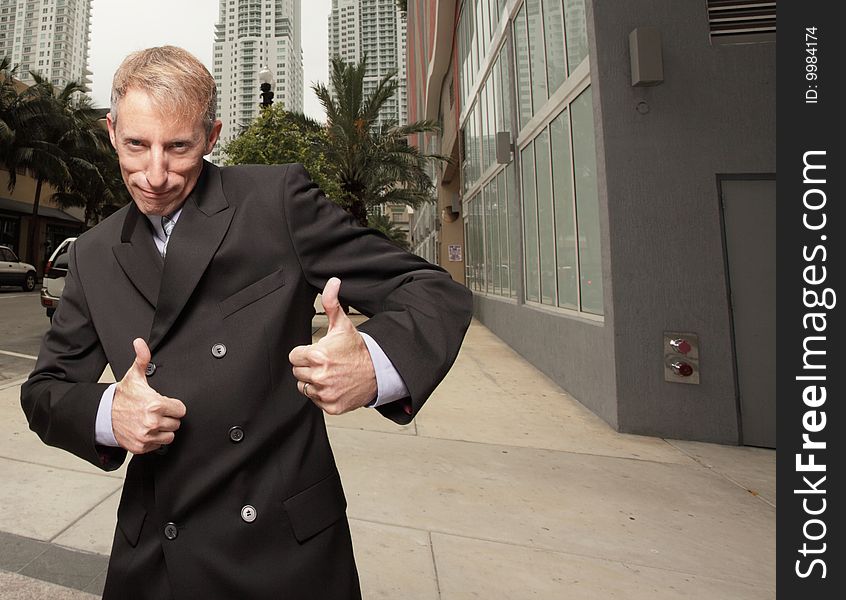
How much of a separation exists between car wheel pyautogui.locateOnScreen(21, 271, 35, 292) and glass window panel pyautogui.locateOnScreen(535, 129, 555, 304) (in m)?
23.3

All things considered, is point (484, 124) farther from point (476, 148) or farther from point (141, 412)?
point (141, 412)

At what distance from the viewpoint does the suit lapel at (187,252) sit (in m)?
0.92

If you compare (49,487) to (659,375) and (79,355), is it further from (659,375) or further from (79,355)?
(659,375)

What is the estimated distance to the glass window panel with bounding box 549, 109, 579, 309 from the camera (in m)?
6.11

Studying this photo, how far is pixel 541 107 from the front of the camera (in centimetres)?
723

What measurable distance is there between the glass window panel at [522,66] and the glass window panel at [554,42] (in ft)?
3.68

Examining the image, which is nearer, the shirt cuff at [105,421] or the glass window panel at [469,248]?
the shirt cuff at [105,421]

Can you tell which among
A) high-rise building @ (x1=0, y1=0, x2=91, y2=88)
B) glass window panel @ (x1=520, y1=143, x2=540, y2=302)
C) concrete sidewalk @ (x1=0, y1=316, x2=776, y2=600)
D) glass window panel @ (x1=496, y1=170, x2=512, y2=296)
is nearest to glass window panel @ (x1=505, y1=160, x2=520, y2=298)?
glass window panel @ (x1=496, y1=170, x2=512, y2=296)

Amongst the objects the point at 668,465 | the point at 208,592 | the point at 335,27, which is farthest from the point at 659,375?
the point at 335,27

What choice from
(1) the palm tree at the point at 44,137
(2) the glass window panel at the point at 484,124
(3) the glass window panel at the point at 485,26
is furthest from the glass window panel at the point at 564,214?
(1) the palm tree at the point at 44,137

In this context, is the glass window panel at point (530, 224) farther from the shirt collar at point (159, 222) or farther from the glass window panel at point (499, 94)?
the shirt collar at point (159, 222)

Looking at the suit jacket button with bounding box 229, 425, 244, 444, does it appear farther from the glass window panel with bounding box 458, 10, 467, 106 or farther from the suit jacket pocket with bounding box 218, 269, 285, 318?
the glass window panel with bounding box 458, 10, 467, 106

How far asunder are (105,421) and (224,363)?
0.24 metres
